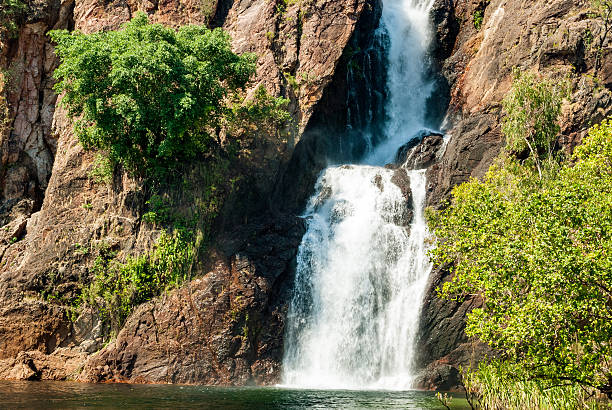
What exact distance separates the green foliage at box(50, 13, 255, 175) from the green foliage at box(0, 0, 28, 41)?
983cm

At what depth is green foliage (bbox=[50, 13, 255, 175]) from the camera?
95.8 ft

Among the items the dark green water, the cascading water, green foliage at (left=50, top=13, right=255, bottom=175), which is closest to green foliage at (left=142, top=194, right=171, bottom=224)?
green foliage at (left=50, top=13, right=255, bottom=175)

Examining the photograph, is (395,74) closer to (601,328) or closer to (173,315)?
(173,315)

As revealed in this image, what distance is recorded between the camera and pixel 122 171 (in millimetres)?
33562

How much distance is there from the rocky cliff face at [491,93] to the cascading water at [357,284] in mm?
1232

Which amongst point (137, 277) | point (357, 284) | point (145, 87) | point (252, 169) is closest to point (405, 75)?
point (252, 169)

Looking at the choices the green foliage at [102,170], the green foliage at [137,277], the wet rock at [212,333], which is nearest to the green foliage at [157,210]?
the green foliage at [137,277]

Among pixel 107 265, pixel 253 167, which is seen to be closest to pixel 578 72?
pixel 253 167

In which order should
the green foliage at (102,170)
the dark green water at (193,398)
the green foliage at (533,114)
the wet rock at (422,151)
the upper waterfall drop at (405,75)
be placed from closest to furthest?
the dark green water at (193,398), the green foliage at (533,114), the green foliage at (102,170), the wet rock at (422,151), the upper waterfall drop at (405,75)

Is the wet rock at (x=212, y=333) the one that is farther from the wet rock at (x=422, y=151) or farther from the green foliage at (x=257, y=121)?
the wet rock at (x=422, y=151)

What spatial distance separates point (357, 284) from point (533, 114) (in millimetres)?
12484

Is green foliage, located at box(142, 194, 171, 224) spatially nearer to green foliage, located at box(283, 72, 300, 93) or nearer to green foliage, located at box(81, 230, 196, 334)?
green foliage, located at box(81, 230, 196, 334)

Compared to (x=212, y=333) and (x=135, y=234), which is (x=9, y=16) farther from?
(x=212, y=333)

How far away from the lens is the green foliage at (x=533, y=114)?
92.8 ft
